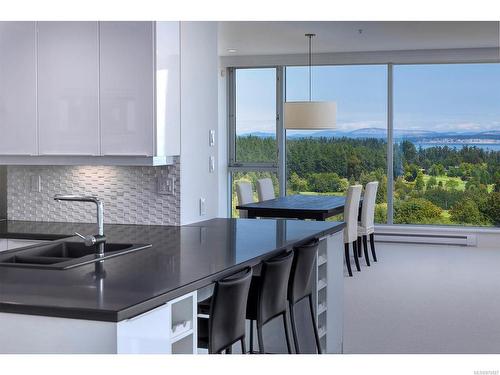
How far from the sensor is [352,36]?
9672mm

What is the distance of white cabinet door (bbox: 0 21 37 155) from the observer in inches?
197

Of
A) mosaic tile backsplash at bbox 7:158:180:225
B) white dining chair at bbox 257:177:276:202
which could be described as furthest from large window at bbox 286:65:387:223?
mosaic tile backsplash at bbox 7:158:180:225

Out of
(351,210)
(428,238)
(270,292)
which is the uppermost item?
(351,210)

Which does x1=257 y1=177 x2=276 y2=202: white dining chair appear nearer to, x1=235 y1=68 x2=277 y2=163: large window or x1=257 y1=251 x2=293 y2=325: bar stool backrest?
x1=235 y1=68 x2=277 y2=163: large window

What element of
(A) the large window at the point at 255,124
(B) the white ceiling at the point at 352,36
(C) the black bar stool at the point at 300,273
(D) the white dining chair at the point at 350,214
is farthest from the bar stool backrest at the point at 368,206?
(C) the black bar stool at the point at 300,273

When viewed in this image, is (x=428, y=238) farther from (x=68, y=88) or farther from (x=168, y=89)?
(x=68, y=88)

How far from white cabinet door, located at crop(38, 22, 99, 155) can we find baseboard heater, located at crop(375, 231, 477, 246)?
7.29 m

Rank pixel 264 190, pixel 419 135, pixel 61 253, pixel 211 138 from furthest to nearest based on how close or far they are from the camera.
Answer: pixel 419 135 < pixel 264 190 < pixel 211 138 < pixel 61 253

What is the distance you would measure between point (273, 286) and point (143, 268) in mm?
832

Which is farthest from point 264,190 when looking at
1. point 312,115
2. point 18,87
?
point 18,87

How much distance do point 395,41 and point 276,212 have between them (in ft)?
10.8

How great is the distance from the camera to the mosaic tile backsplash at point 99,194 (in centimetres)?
522

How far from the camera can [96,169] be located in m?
5.35

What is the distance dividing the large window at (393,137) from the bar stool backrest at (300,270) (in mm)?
7318
